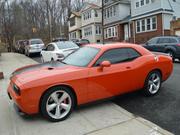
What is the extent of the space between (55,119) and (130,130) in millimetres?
1528

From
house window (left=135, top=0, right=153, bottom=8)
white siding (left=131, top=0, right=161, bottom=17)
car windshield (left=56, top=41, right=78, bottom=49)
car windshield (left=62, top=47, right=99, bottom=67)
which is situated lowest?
car windshield (left=62, top=47, right=99, bottom=67)

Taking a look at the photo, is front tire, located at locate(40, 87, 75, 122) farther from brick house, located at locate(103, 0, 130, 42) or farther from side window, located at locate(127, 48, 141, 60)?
brick house, located at locate(103, 0, 130, 42)

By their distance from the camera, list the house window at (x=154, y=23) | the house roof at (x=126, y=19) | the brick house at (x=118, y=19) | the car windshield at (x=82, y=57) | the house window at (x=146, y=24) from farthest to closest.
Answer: the brick house at (x=118, y=19)
the house roof at (x=126, y=19)
the house window at (x=146, y=24)
the house window at (x=154, y=23)
the car windshield at (x=82, y=57)

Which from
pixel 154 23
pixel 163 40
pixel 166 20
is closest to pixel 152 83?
pixel 163 40

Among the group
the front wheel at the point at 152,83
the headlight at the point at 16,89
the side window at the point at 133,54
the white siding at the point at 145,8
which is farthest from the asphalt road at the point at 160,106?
the white siding at the point at 145,8

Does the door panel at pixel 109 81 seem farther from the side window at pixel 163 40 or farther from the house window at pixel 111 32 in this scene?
the house window at pixel 111 32

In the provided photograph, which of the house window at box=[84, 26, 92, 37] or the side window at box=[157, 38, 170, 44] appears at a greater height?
the house window at box=[84, 26, 92, 37]

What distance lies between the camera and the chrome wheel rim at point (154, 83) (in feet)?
20.4

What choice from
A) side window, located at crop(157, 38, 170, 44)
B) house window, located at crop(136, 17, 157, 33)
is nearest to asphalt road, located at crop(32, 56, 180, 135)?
side window, located at crop(157, 38, 170, 44)

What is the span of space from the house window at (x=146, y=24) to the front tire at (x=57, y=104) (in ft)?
81.2

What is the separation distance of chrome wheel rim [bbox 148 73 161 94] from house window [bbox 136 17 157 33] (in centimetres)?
2258

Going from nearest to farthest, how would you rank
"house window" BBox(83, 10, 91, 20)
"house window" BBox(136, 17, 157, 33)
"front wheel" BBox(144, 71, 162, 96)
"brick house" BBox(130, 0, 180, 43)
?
"front wheel" BBox(144, 71, 162, 96), "brick house" BBox(130, 0, 180, 43), "house window" BBox(136, 17, 157, 33), "house window" BBox(83, 10, 91, 20)

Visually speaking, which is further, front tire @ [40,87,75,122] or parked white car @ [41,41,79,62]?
parked white car @ [41,41,79,62]

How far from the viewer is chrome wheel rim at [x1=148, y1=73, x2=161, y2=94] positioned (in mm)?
6211
